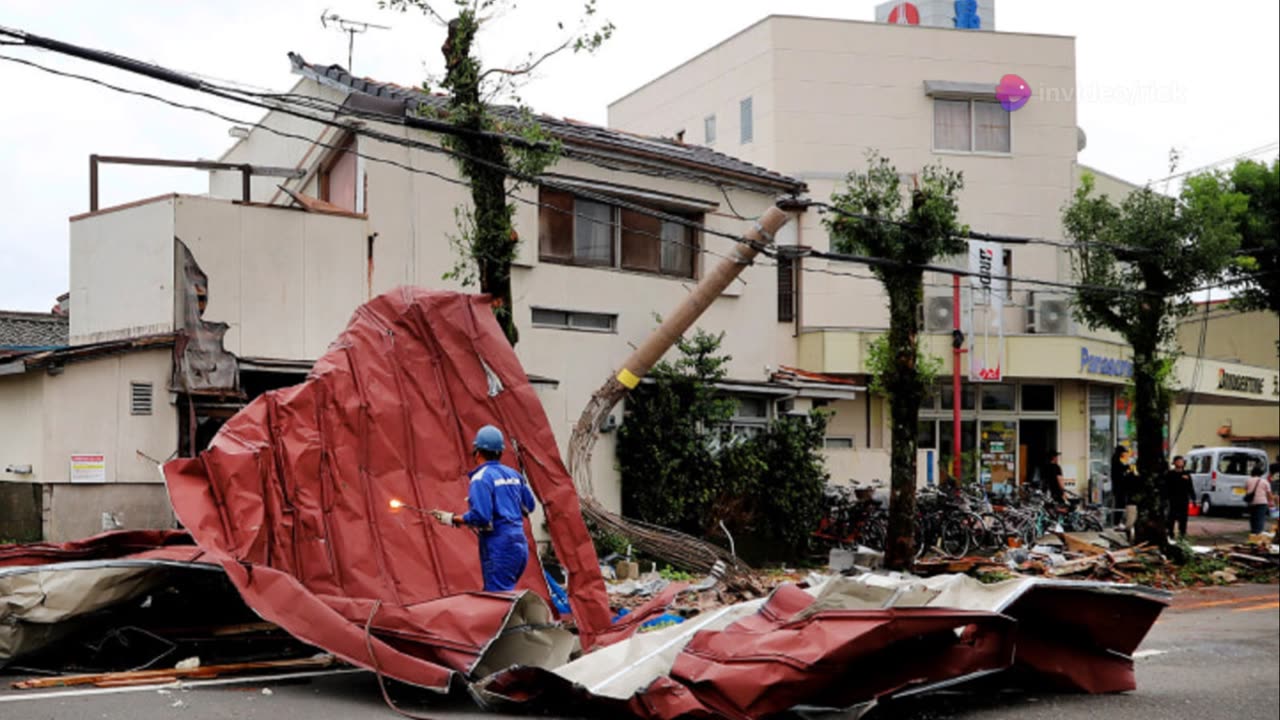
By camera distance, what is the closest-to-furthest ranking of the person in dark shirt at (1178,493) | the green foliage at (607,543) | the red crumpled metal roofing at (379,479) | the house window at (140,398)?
the red crumpled metal roofing at (379,479), the house window at (140,398), the green foliage at (607,543), the person in dark shirt at (1178,493)

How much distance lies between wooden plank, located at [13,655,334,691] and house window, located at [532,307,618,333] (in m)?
9.42

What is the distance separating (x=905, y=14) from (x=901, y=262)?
1771 centimetres

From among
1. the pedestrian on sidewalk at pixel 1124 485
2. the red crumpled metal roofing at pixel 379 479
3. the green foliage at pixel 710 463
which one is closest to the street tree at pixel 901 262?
the green foliage at pixel 710 463

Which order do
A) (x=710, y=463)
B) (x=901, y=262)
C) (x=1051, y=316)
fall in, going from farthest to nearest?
(x=1051, y=316), (x=710, y=463), (x=901, y=262)

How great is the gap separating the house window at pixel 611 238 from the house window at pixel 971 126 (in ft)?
40.3

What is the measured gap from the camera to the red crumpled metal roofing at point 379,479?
8.81 m

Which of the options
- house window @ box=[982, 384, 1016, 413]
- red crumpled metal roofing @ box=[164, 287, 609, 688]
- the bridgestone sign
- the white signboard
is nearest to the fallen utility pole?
red crumpled metal roofing @ box=[164, 287, 609, 688]

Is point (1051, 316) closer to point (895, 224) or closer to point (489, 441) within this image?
point (895, 224)

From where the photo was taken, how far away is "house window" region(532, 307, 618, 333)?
18.4 m

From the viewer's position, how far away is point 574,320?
61.6 ft

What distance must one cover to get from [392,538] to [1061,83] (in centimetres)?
2548

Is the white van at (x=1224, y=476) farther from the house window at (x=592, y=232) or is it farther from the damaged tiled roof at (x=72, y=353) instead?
the damaged tiled roof at (x=72, y=353)

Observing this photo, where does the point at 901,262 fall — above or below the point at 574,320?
above

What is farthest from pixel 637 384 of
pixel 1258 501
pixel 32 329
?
pixel 1258 501
